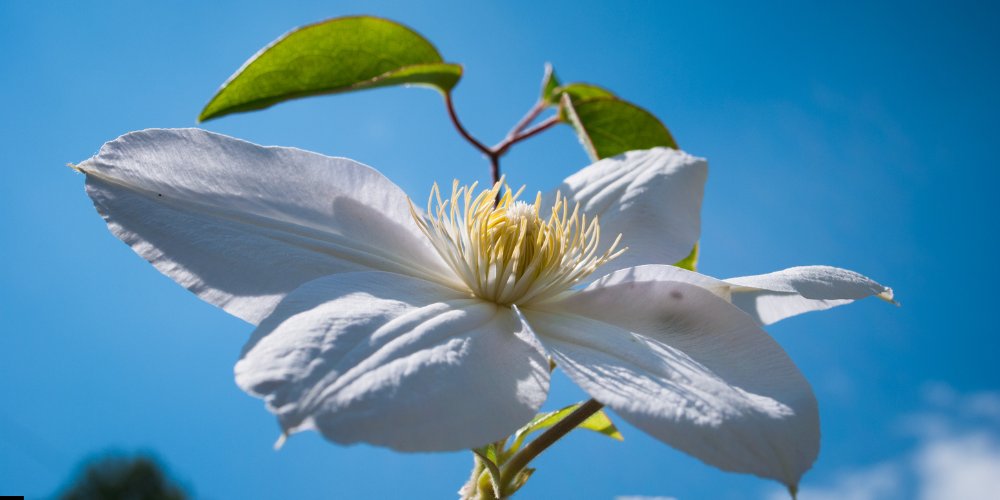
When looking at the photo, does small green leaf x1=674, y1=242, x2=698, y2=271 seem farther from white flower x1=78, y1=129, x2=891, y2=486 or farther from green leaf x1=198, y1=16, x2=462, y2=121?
green leaf x1=198, y1=16, x2=462, y2=121

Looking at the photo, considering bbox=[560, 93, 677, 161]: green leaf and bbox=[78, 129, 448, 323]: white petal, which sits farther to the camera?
bbox=[560, 93, 677, 161]: green leaf

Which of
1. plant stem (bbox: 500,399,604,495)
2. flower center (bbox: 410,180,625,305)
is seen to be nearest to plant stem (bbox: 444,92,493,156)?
flower center (bbox: 410,180,625,305)

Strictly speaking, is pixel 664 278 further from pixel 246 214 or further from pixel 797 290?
pixel 246 214

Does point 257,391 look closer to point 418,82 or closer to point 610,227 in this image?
point 610,227

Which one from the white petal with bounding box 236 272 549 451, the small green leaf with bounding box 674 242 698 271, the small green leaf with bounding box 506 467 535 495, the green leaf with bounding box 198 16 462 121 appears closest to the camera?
the white petal with bounding box 236 272 549 451

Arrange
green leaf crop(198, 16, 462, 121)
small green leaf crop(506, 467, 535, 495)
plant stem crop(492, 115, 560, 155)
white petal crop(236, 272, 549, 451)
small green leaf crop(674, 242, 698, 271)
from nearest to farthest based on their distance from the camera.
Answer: white petal crop(236, 272, 549, 451) → small green leaf crop(506, 467, 535, 495) → green leaf crop(198, 16, 462, 121) → small green leaf crop(674, 242, 698, 271) → plant stem crop(492, 115, 560, 155)

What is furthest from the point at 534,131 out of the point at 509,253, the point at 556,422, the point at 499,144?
the point at 556,422
